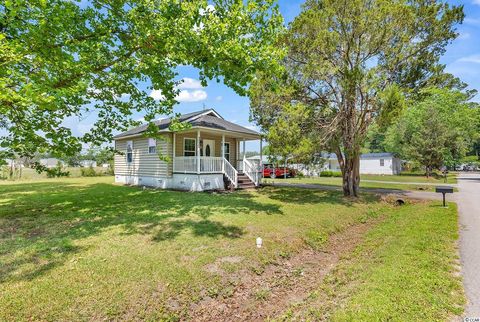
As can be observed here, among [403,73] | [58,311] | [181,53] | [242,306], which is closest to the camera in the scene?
[58,311]

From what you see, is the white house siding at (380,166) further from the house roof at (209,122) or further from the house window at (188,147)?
the house window at (188,147)

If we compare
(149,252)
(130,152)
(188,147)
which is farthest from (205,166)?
(149,252)

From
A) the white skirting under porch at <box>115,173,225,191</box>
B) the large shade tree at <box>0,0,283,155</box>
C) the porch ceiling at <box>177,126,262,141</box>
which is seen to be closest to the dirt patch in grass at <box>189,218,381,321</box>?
the large shade tree at <box>0,0,283,155</box>

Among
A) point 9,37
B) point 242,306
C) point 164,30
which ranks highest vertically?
point 164,30

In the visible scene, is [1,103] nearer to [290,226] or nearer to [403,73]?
[290,226]

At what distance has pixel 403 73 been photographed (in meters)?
11.6

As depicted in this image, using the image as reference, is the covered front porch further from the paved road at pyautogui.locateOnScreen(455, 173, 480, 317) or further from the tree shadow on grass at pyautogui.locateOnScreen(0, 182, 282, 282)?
the paved road at pyautogui.locateOnScreen(455, 173, 480, 317)

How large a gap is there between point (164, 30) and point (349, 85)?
7.22 m

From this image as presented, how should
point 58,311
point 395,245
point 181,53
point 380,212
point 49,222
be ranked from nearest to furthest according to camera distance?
point 58,311 < point 395,245 < point 49,222 < point 181,53 < point 380,212

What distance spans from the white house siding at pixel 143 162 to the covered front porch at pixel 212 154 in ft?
1.85

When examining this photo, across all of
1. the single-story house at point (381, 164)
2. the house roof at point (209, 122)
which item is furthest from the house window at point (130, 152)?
the single-story house at point (381, 164)

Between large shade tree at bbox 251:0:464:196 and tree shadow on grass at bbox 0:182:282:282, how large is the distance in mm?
5018

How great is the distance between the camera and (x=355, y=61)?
36.2 feet

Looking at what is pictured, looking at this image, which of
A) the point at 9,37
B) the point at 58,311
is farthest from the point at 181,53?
the point at 58,311
